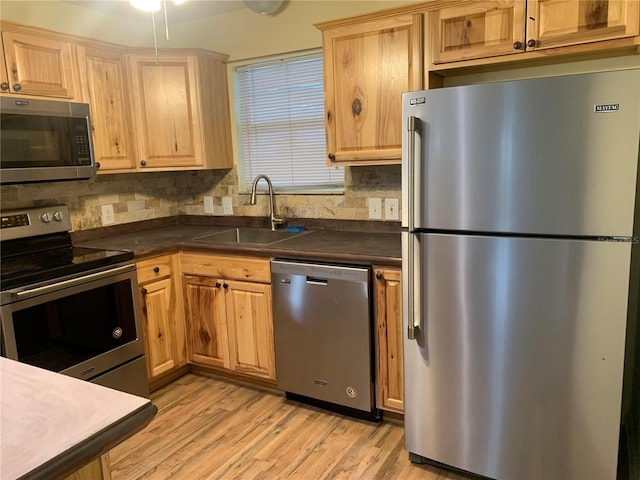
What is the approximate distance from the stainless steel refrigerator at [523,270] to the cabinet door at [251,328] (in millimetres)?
951

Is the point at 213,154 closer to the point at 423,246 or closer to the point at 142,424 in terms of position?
the point at 423,246

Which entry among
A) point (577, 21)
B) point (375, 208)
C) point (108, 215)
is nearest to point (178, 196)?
point (108, 215)

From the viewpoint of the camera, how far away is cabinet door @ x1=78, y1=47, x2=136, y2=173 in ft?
9.12

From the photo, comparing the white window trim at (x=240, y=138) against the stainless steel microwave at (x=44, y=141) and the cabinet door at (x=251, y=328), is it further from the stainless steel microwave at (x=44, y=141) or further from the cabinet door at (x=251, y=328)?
the stainless steel microwave at (x=44, y=141)

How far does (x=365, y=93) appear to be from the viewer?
250cm

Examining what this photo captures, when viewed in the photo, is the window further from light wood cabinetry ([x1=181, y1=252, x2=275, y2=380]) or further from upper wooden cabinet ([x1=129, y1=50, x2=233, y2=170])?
light wood cabinetry ([x1=181, y1=252, x2=275, y2=380])

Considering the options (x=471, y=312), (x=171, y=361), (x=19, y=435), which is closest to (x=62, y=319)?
(x=171, y=361)

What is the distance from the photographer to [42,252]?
106 inches

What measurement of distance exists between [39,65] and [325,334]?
2055 millimetres

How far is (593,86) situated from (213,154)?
234 cm

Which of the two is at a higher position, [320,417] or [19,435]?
[19,435]

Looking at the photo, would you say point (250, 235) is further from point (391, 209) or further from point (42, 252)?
point (42, 252)

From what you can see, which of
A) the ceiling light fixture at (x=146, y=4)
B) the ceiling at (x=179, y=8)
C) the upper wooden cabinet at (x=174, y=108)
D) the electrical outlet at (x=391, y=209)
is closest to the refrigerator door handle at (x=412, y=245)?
the electrical outlet at (x=391, y=209)

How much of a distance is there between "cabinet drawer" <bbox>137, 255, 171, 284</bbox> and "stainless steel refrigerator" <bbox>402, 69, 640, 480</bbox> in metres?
1.54
